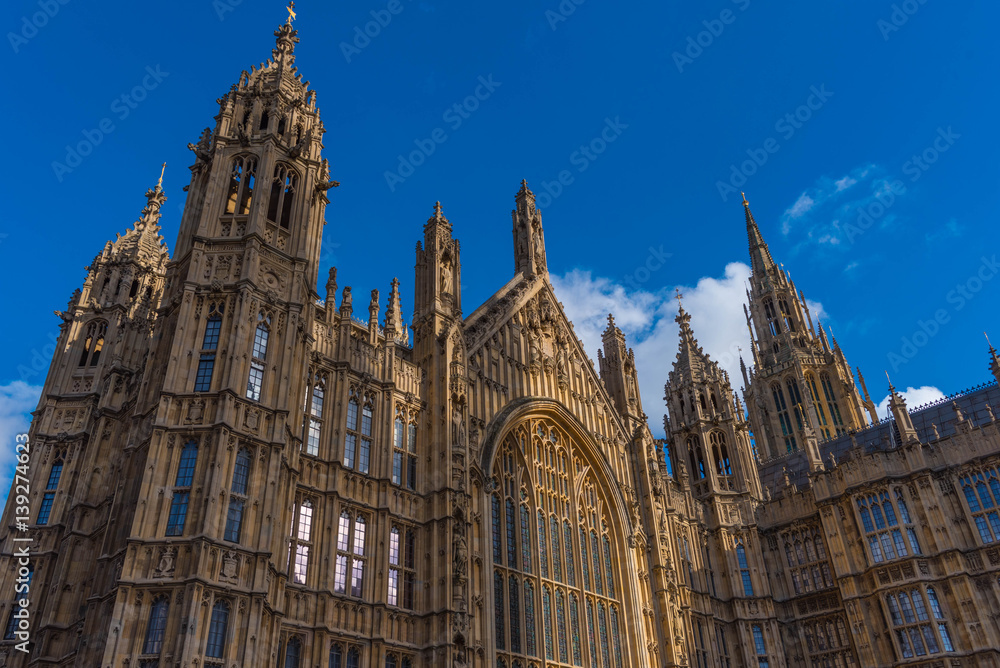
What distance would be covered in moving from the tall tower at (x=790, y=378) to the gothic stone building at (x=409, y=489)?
34.6 m

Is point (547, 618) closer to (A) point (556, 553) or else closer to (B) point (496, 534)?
(A) point (556, 553)

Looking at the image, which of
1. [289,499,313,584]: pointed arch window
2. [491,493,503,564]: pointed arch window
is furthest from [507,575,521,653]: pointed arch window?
[289,499,313,584]: pointed arch window

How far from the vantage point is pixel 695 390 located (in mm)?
54406

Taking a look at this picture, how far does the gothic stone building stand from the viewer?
80.6 feet

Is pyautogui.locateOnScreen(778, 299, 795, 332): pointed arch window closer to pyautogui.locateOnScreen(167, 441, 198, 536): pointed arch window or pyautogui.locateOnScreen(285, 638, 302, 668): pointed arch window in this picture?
pyautogui.locateOnScreen(285, 638, 302, 668): pointed arch window

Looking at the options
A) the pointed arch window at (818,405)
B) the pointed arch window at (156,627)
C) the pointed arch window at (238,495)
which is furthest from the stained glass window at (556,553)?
the pointed arch window at (818,405)

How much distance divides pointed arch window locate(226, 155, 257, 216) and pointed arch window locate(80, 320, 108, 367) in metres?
13.0

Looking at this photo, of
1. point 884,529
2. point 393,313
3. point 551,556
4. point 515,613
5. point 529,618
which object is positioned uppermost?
point 393,313

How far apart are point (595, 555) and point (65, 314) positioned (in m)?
29.8

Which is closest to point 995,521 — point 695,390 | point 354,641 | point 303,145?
point 695,390

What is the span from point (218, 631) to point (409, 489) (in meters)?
10.4

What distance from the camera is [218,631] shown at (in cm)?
2214

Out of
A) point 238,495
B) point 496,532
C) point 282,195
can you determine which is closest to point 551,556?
point 496,532

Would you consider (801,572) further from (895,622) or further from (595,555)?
(595,555)
